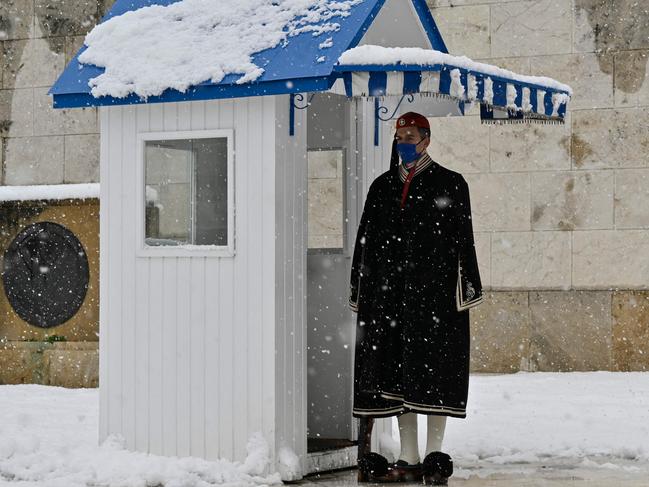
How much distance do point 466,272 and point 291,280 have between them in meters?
1.03

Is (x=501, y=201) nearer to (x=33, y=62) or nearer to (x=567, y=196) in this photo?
(x=567, y=196)

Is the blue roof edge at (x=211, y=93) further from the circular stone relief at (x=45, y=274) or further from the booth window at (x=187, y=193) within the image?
the circular stone relief at (x=45, y=274)

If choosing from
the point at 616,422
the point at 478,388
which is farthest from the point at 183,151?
the point at 478,388

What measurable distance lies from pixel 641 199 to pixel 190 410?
594cm

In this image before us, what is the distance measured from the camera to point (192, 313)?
8.57m

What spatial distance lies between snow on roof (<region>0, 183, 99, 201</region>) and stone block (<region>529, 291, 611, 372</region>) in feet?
13.8

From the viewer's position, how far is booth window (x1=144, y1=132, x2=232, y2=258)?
8.55 m

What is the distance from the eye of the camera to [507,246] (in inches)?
528

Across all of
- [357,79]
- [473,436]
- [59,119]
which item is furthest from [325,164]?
[59,119]

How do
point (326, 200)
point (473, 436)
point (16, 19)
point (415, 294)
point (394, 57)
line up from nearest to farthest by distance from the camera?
point (394, 57), point (415, 294), point (473, 436), point (326, 200), point (16, 19)

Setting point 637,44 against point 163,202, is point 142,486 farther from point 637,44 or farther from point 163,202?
point 637,44

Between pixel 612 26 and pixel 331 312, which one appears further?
pixel 612 26

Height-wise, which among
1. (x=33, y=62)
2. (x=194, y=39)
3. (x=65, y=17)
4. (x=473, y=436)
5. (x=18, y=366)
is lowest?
(x=473, y=436)

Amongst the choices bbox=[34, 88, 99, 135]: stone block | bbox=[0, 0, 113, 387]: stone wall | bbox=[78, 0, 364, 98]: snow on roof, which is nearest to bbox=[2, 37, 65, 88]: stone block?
bbox=[0, 0, 113, 387]: stone wall
